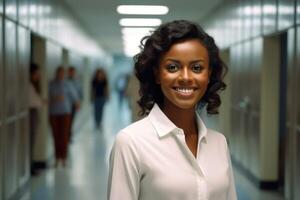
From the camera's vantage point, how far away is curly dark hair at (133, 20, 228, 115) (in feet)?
5.32

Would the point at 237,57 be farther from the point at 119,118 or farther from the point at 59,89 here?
the point at 119,118

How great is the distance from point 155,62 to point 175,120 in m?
0.20

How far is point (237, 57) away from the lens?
9312 millimetres

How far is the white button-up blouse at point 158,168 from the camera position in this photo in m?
1.57

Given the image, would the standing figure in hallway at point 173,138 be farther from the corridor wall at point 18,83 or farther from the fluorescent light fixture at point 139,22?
the fluorescent light fixture at point 139,22

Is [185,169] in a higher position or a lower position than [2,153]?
higher

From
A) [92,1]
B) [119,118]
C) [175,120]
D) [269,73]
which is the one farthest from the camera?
[119,118]

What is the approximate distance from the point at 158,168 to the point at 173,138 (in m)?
0.12

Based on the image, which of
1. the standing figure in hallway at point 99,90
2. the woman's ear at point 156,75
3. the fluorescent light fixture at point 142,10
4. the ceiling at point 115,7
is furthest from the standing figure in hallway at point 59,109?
the woman's ear at point 156,75

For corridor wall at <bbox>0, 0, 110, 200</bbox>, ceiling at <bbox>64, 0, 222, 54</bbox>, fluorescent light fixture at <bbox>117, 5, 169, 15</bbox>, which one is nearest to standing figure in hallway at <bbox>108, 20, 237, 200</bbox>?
corridor wall at <bbox>0, 0, 110, 200</bbox>

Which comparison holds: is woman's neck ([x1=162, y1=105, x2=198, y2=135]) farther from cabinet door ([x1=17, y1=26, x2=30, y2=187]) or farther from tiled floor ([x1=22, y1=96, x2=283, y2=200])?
cabinet door ([x1=17, y1=26, x2=30, y2=187])

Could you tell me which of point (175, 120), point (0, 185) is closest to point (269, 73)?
point (0, 185)

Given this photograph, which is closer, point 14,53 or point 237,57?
point 14,53

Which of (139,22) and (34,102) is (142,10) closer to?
(139,22)
